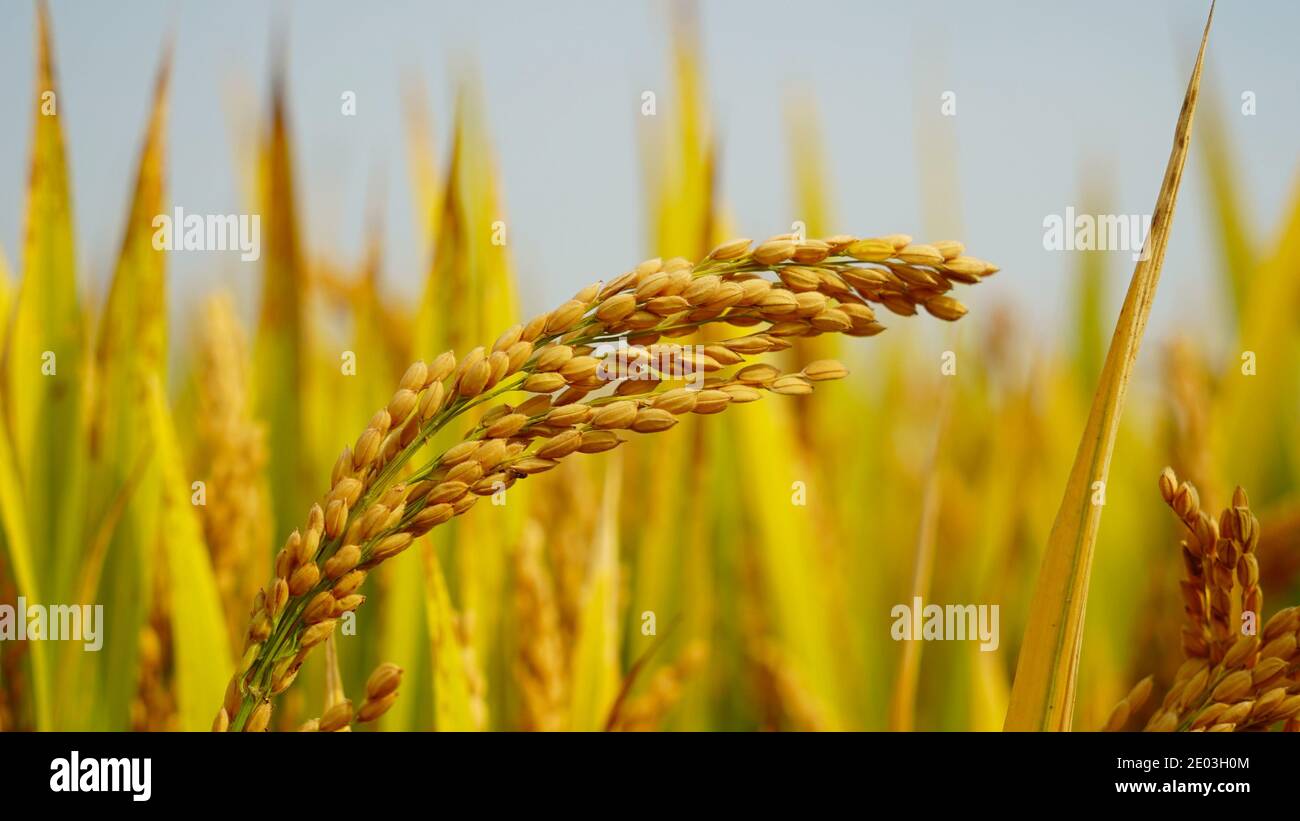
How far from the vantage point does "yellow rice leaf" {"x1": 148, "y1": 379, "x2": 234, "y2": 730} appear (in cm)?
82

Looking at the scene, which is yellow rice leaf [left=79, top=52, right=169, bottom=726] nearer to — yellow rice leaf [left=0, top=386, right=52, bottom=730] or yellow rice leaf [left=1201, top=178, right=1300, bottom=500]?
yellow rice leaf [left=0, top=386, right=52, bottom=730]

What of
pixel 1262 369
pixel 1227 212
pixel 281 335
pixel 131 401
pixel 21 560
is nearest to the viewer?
pixel 21 560

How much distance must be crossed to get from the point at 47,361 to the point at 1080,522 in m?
0.93

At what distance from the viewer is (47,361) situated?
3.02 feet

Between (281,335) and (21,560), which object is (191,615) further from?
(281,335)

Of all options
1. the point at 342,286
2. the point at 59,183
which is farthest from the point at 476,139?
the point at 342,286

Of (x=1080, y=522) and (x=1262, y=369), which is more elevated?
(x=1262, y=369)

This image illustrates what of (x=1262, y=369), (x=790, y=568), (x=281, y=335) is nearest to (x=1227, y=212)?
(x=1262, y=369)

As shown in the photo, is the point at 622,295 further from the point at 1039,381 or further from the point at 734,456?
the point at 1039,381

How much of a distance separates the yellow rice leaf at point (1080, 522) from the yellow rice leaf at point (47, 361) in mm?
849

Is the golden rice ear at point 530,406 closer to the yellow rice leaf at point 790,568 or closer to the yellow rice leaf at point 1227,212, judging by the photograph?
the yellow rice leaf at point 790,568

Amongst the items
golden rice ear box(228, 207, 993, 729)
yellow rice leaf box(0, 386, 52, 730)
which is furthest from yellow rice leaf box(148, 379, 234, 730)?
golden rice ear box(228, 207, 993, 729)

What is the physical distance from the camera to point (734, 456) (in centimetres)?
128
